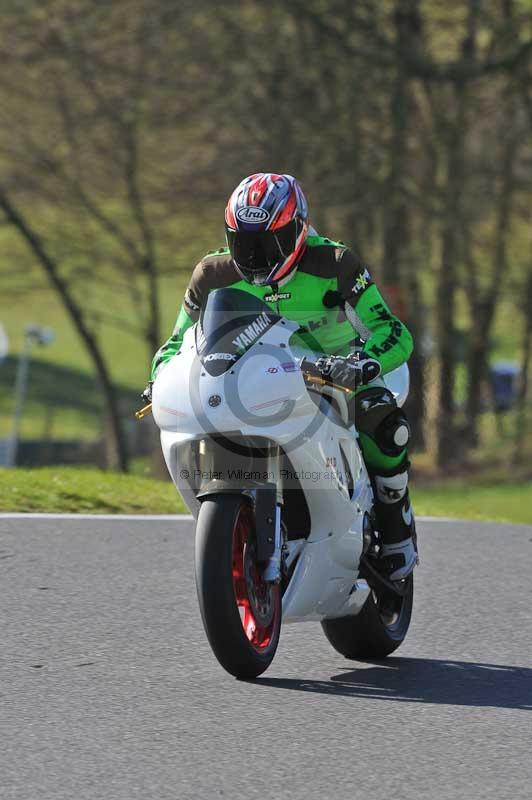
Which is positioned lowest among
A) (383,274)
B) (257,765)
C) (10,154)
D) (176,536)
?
(257,765)

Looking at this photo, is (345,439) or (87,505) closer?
(345,439)

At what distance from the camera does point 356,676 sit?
6.08m

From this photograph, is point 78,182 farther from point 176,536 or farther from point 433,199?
→ point 176,536

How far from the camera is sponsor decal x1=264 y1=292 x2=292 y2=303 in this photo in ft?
20.0

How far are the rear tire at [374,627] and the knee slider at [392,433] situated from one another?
0.58 metres

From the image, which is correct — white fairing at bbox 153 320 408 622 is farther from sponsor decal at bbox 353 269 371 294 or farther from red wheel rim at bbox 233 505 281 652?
sponsor decal at bbox 353 269 371 294

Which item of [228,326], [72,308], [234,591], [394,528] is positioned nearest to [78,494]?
[394,528]

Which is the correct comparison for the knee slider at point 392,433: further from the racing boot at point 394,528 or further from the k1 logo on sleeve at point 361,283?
the k1 logo on sleeve at point 361,283

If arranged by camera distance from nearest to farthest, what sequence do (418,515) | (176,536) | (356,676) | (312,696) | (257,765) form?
(257,765)
(312,696)
(356,676)
(176,536)
(418,515)

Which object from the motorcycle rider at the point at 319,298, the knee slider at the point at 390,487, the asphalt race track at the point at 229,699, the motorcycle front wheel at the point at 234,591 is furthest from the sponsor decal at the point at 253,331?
the asphalt race track at the point at 229,699

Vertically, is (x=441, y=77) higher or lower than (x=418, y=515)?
higher

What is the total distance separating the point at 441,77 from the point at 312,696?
17209 millimetres

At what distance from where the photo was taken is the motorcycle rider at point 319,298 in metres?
5.96

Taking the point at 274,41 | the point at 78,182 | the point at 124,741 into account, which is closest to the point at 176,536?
the point at 124,741
